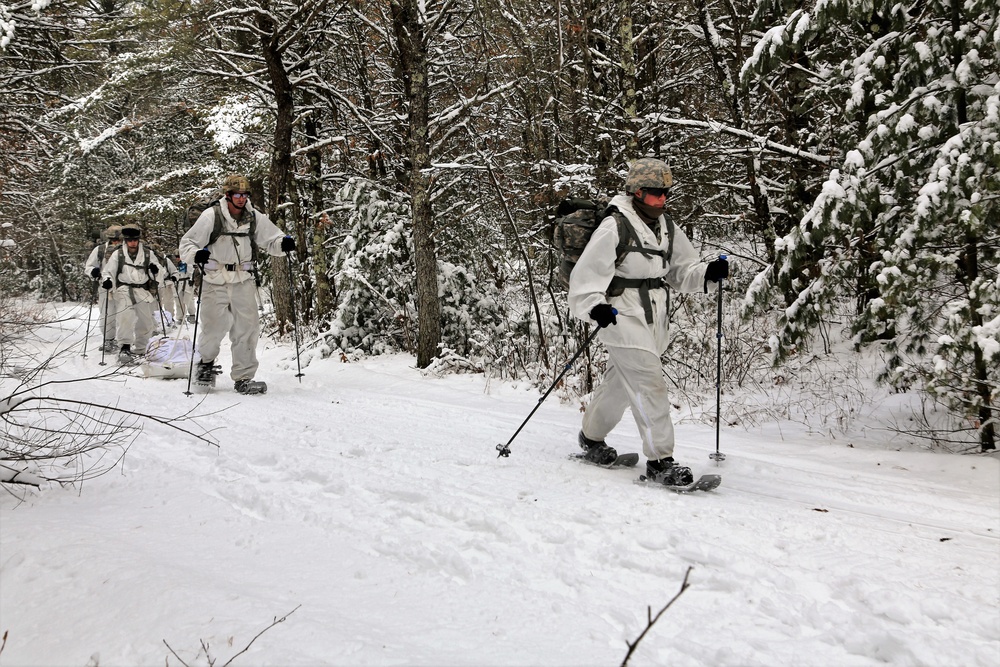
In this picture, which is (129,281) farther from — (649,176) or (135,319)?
Answer: (649,176)

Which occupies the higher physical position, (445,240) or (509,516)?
(445,240)

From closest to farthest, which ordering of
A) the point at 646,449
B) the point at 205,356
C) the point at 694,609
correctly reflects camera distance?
1. the point at 694,609
2. the point at 646,449
3. the point at 205,356

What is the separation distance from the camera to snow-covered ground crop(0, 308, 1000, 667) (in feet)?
7.86

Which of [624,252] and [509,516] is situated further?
[624,252]

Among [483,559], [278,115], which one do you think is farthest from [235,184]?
[483,559]

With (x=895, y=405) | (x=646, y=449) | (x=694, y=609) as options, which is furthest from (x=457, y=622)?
(x=895, y=405)

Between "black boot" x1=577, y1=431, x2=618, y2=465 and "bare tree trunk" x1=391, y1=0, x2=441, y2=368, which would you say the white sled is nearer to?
"bare tree trunk" x1=391, y1=0, x2=441, y2=368

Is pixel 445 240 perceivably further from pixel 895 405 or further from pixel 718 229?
pixel 895 405

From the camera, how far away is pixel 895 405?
7.31 metres

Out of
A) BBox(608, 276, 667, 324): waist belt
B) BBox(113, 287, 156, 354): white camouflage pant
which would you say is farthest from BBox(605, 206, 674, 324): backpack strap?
BBox(113, 287, 156, 354): white camouflage pant

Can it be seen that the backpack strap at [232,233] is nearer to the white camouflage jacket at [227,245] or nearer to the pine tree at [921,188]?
the white camouflage jacket at [227,245]

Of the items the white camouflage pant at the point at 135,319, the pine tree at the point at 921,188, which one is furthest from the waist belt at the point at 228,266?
the pine tree at the point at 921,188

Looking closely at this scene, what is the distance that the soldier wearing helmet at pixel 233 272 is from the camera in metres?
8.22

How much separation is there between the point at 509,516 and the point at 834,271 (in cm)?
402
